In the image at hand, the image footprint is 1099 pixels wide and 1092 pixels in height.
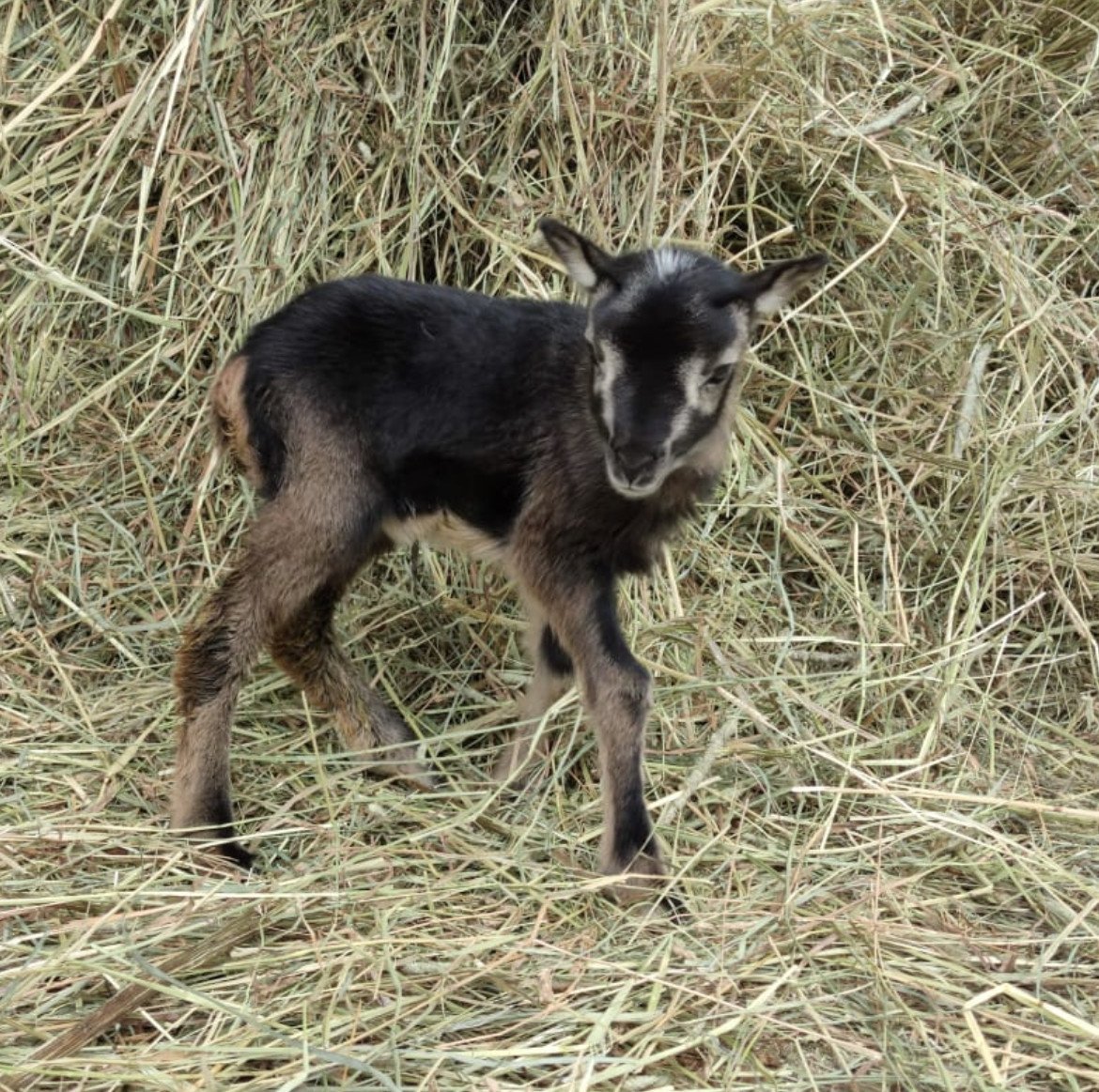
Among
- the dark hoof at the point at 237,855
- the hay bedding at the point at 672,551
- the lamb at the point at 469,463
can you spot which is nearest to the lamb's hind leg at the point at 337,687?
the lamb at the point at 469,463

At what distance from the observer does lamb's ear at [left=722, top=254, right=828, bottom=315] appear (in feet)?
13.3

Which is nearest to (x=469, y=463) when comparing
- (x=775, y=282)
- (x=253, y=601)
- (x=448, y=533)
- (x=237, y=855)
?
(x=448, y=533)

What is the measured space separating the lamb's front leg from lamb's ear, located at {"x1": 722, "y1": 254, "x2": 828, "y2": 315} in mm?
890

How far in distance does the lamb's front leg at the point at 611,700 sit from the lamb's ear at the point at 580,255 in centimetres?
83

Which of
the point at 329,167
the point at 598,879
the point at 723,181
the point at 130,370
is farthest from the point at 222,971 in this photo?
the point at 723,181

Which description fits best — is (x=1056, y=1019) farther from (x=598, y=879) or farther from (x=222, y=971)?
(x=222, y=971)

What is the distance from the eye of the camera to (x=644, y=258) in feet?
13.7

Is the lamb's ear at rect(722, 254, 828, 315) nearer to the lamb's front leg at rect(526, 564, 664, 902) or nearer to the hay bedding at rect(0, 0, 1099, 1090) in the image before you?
the lamb's front leg at rect(526, 564, 664, 902)

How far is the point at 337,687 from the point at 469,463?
2.86ft

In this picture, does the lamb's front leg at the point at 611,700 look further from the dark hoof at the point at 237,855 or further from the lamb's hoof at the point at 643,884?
the dark hoof at the point at 237,855

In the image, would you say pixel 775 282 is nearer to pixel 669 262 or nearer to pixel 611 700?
pixel 669 262

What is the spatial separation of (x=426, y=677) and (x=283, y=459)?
3.80ft

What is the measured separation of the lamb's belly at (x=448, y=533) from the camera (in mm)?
4574

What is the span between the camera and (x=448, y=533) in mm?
4656
